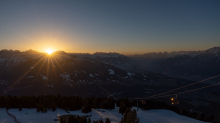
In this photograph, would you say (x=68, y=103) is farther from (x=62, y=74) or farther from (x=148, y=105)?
(x=62, y=74)

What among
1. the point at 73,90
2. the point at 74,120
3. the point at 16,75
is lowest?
the point at 73,90

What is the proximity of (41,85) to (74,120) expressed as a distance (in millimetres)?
160420

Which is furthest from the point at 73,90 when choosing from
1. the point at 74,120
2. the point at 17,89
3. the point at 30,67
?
the point at 74,120

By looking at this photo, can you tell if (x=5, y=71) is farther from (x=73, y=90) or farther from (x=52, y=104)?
(x=52, y=104)

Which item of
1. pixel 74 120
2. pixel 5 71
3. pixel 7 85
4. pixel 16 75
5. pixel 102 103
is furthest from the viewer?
pixel 5 71

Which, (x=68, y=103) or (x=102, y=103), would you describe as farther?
(x=102, y=103)

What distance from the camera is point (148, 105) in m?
30.8

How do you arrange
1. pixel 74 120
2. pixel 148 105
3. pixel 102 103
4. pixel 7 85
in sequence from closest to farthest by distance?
pixel 74 120 → pixel 102 103 → pixel 148 105 → pixel 7 85

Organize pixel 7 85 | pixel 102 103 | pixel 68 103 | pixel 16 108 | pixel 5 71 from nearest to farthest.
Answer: pixel 16 108 → pixel 68 103 → pixel 102 103 → pixel 7 85 → pixel 5 71

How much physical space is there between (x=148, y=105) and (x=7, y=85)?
17440 centimetres

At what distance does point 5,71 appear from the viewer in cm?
18262

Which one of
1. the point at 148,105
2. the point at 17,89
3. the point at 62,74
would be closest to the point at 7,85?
the point at 17,89

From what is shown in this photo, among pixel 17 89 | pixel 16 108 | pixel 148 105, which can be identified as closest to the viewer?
pixel 16 108

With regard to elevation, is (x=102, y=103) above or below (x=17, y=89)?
above
